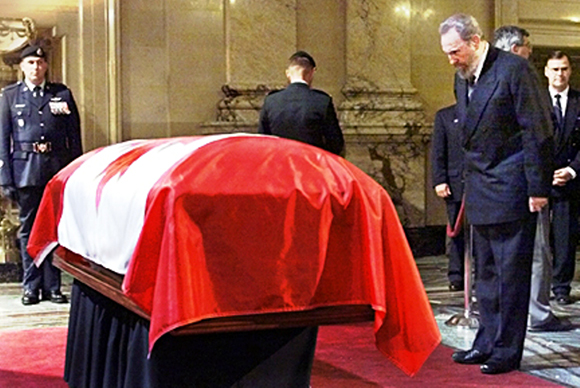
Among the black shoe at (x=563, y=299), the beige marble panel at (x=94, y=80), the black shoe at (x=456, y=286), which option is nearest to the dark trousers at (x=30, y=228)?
the beige marble panel at (x=94, y=80)

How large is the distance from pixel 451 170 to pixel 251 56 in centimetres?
252

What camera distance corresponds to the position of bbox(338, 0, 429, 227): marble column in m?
9.21

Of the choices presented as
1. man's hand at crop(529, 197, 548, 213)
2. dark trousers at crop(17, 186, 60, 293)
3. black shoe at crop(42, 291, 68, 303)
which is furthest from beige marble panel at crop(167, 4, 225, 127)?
man's hand at crop(529, 197, 548, 213)

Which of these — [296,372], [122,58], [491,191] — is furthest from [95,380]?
[122,58]

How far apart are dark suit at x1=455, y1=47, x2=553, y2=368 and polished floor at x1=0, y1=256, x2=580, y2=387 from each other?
0.27 m

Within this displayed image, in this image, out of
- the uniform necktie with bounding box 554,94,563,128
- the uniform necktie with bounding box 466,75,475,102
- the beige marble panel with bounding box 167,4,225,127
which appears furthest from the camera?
the beige marble panel with bounding box 167,4,225,127

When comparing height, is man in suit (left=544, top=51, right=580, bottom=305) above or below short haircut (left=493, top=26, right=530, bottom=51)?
below

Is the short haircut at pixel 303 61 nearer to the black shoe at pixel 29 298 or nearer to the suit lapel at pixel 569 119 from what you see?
the suit lapel at pixel 569 119

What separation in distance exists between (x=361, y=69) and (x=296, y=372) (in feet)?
20.9

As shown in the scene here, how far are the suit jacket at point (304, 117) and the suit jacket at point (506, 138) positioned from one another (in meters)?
1.50

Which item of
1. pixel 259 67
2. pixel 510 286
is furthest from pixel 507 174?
pixel 259 67

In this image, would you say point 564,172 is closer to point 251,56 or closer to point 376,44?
point 376,44

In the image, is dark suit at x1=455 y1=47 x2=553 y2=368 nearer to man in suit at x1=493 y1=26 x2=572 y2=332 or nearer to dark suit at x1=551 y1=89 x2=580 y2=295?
man in suit at x1=493 y1=26 x2=572 y2=332

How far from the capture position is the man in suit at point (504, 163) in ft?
14.5
